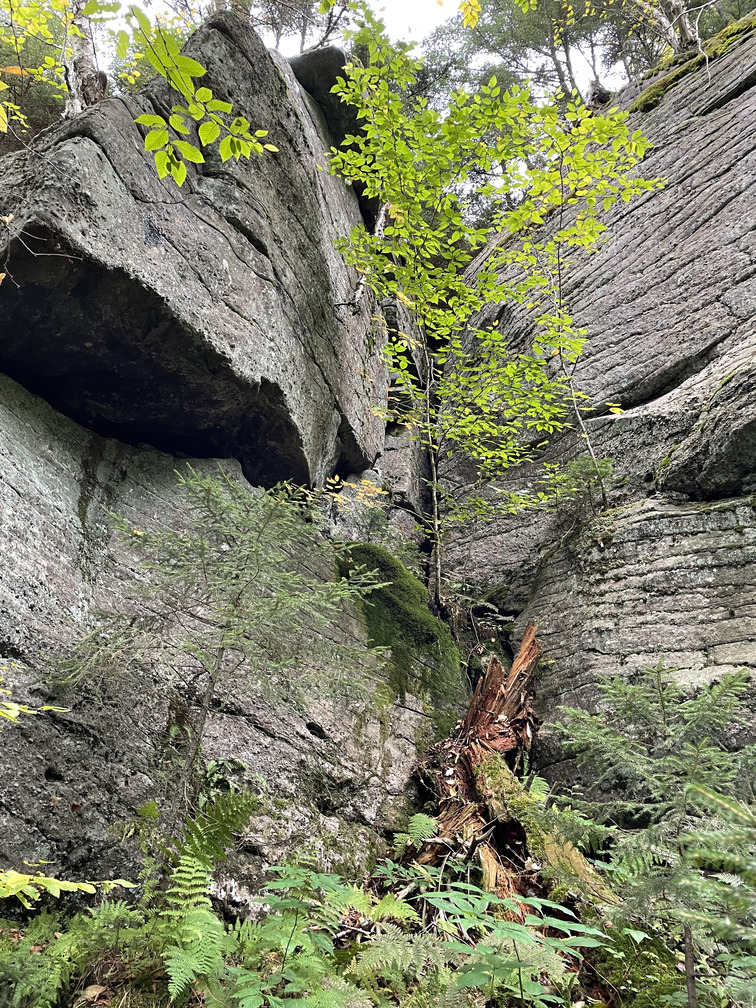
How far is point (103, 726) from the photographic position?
334 cm

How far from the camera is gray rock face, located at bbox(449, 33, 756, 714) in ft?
18.0

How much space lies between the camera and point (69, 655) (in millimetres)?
3324

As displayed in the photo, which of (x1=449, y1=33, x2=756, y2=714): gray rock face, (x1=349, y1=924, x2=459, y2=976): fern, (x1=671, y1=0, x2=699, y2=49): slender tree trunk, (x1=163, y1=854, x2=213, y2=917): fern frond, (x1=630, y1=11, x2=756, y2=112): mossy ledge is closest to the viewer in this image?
(x1=163, y1=854, x2=213, y2=917): fern frond

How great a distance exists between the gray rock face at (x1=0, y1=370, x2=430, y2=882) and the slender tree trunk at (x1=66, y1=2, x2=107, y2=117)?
415 centimetres

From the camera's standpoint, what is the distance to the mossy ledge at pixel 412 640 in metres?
5.80

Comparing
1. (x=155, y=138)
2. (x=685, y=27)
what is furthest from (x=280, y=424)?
(x=685, y=27)

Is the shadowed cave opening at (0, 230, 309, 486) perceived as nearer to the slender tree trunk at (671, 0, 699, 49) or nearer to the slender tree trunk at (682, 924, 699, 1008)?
the slender tree trunk at (682, 924, 699, 1008)

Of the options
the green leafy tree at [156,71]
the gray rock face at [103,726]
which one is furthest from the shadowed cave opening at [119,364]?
the green leafy tree at [156,71]

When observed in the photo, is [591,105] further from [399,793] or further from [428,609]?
[399,793]

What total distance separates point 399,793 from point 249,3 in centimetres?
1467

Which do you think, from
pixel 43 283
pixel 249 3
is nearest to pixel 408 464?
pixel 43 283

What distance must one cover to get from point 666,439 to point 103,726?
6987 millimetres

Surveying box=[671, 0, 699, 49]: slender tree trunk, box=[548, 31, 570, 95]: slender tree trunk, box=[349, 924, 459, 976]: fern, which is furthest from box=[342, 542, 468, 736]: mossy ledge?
box=[548, 31, 570, 95]: slender tree trunk

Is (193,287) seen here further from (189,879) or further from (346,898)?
(346,898)
